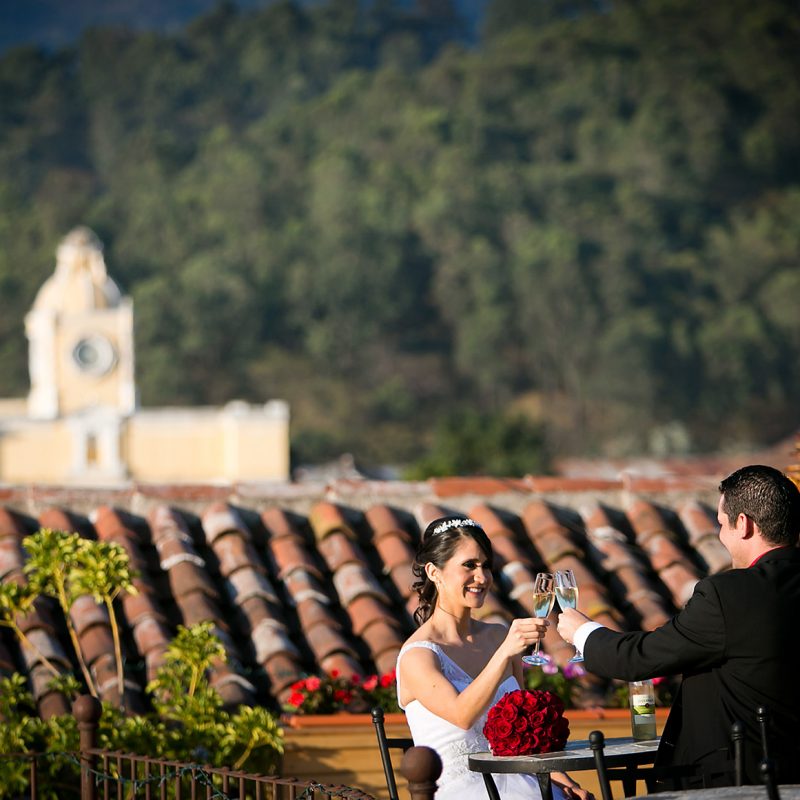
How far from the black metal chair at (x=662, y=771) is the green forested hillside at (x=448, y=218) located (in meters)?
81.1

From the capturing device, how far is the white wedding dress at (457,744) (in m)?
4.02

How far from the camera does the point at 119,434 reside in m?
74.7

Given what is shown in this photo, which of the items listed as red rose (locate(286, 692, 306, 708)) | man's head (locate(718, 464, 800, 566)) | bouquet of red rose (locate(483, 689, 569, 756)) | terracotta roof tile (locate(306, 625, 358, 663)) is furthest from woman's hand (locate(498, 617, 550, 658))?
terracotta roof tile (locate(306, 625, 358, 663))

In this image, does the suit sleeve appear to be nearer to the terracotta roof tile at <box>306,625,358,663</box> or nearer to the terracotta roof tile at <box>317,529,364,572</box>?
the terracotta roof tile at <box>306,625,358,663</box>

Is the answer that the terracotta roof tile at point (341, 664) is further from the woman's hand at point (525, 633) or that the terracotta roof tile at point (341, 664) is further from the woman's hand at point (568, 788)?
the woman's hand at point (525, 633)

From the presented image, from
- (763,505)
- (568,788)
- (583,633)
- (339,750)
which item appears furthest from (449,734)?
(339,750)

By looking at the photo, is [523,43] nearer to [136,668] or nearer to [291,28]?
[291,28]

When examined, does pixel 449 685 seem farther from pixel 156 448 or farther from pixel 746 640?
pixel 156 448

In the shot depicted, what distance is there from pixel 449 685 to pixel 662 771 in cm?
68

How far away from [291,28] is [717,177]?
4467 cm

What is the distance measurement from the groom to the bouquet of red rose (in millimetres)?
210

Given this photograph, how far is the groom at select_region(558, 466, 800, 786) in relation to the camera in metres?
3.40

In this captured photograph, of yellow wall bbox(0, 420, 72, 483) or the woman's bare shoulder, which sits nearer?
the woman's bare shoulder

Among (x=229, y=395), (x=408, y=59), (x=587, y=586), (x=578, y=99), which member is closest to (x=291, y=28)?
(x=408, y=59)
